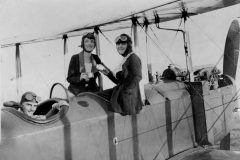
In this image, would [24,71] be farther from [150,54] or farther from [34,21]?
[150,54]

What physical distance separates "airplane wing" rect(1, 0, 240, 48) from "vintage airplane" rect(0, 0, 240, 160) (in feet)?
0.06

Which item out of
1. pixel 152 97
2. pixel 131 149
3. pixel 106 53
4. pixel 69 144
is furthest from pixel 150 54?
pixel 69 144

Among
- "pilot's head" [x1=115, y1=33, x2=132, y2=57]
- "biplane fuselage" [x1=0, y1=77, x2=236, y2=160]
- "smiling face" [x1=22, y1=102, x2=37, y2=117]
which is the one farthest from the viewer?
"pilot's head" [x1=115, y1=33, x2=132, y2=57]

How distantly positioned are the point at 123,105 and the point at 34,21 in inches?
61.3

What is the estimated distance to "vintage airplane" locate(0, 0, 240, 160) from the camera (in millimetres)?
1981

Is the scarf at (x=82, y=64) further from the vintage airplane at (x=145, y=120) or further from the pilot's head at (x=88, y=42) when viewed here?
the vintage airplane at (x=145, y=120)

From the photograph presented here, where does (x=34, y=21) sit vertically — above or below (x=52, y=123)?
above

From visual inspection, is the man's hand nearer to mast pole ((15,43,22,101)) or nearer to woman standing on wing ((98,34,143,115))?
woman standing on wing ((98,34,143,115))

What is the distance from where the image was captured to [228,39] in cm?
455

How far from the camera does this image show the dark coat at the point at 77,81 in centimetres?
381

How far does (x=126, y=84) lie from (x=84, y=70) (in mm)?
1237

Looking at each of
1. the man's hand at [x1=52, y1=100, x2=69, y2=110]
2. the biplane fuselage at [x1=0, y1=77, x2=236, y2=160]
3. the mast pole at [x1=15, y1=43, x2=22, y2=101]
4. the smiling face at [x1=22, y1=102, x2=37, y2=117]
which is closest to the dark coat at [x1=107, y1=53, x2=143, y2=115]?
the biplane fuselage at [x1=0, y1=77, x2=236, y2=160]

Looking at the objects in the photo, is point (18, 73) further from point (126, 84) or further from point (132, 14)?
point (132, 14)

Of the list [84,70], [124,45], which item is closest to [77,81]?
[84,70]
